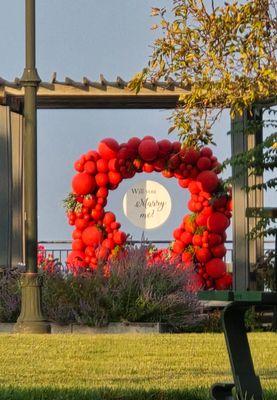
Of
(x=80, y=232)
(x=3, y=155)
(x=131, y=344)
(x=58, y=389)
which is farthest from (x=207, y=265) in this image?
(x=58, y=389)

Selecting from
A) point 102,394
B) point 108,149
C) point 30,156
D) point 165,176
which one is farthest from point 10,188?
point 102,394

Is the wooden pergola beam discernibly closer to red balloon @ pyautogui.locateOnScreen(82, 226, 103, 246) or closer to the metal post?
red balloon @ pyautogui.locateOnScreen(82, 226, 103, 246)

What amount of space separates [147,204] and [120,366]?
1239cm

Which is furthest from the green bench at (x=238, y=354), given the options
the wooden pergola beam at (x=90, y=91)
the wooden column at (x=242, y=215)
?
the wooden pergola beam at (x=90, y=91)

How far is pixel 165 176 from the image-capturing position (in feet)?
71.2

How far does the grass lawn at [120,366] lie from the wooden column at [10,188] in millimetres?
6036

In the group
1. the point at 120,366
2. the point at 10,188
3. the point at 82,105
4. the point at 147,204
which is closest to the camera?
the point at 120,366

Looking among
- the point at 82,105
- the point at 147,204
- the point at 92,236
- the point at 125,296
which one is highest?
the point at 82,105

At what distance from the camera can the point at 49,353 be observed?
36.2 ft

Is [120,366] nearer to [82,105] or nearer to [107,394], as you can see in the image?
[107,394]

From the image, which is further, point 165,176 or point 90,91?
point 165,176

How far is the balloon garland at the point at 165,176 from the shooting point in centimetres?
2070

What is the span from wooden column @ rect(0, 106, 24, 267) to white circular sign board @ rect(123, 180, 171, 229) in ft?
10.2

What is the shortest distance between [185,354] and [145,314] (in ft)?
14.1
